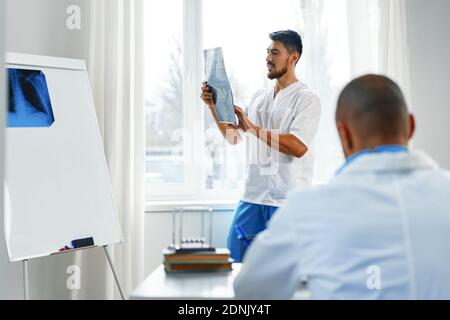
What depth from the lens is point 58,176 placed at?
2.67 m

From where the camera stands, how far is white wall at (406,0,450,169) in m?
3.57

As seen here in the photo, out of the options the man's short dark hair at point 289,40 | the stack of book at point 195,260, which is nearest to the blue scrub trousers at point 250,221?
the man's short dark hair at point 289,40

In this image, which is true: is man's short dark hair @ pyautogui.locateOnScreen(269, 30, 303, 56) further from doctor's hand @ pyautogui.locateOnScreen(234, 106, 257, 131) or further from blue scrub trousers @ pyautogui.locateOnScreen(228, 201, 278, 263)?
blue scrub trousers @ pyautogui.locateOnScreen(228, 201, 278, 263)

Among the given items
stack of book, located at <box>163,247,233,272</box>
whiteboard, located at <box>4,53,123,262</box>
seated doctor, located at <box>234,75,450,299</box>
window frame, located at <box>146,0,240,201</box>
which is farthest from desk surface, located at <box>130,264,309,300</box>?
window frame, located at <box>146,0,240,201</box>

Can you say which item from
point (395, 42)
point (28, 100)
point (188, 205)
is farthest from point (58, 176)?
point (395, 42)

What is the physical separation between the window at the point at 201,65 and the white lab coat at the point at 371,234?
7.48ft

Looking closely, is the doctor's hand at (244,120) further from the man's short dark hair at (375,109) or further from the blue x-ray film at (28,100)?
the man's short dark hair at (375,109)

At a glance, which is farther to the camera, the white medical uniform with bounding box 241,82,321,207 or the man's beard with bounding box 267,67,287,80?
the man's beard with bounding box 267,67,287,80

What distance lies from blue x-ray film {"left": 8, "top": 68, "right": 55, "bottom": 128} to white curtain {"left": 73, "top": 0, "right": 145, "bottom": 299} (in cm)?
53

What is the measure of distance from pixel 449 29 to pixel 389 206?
109 inches

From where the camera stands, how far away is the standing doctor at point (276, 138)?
2924mm

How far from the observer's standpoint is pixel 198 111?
140 inches

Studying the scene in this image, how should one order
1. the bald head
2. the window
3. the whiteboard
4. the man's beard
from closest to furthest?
1. the bald head
2. the whiteboard
3. the man's beard
4. the window

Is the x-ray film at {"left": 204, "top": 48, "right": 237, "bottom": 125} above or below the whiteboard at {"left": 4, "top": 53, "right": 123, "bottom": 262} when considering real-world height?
above
